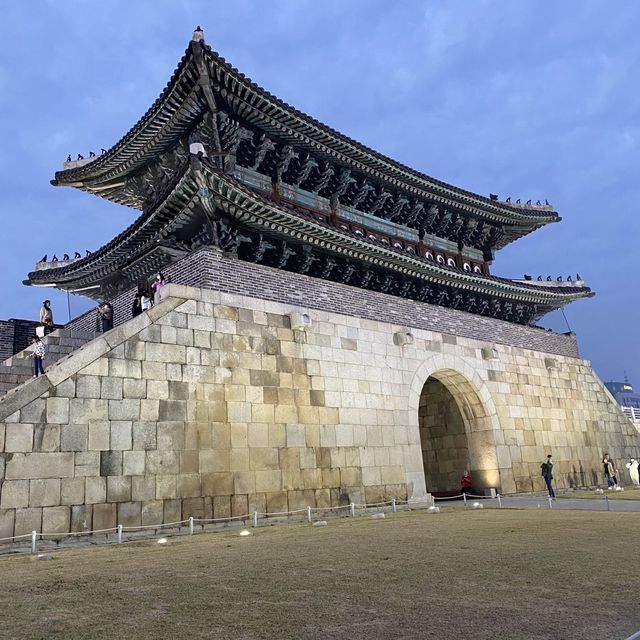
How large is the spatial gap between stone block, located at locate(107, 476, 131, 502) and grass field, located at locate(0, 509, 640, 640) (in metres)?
1.54

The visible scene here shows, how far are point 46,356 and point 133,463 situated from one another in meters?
7.28

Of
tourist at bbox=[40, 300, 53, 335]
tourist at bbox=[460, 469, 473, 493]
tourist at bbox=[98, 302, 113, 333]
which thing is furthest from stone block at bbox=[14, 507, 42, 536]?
tourist at bbox=[460, 469, 473, 493]

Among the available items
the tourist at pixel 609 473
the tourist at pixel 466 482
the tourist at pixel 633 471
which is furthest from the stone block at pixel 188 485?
the tourist at pixel 633 471

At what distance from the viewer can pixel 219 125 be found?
49.4 feet

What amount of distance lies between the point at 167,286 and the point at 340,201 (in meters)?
8.29

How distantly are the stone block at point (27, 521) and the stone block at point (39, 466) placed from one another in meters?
0.56

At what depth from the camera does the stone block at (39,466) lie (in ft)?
31.1

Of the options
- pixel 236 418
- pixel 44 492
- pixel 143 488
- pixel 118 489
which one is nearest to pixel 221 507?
pixel 143 488

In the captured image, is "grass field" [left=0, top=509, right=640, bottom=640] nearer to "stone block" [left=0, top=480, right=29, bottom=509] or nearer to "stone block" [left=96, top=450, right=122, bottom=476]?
"stone block" [left=0, top=480, right=29, bottom=509]

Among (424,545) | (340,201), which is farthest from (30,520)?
(340,201)

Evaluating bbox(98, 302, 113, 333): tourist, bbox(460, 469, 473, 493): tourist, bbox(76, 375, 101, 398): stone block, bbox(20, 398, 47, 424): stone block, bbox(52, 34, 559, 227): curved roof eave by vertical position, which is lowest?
bbox(460, 469, 473, 493): tourist

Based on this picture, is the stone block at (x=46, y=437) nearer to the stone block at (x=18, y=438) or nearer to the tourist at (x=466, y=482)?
the stone block at (x=18, y=438)

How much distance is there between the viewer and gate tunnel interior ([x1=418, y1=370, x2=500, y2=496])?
1905 centimetres

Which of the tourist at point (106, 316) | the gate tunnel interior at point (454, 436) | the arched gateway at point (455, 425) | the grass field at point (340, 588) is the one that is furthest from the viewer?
the gate tunnel interior at point (454, 436)
